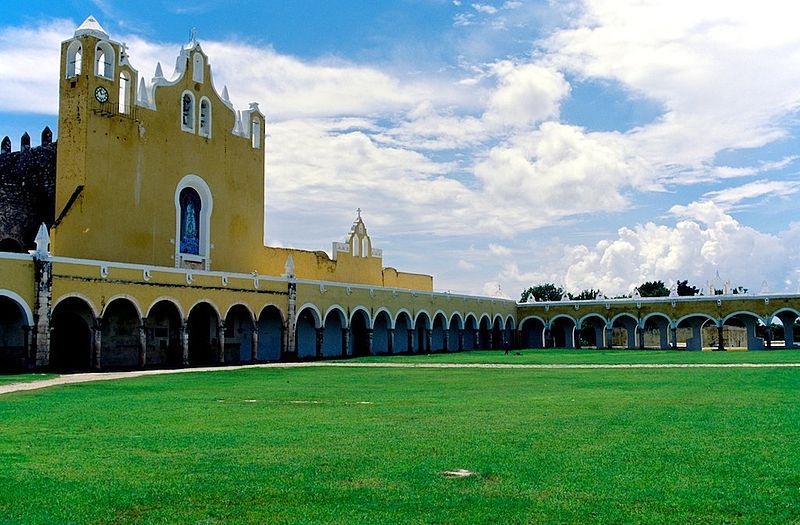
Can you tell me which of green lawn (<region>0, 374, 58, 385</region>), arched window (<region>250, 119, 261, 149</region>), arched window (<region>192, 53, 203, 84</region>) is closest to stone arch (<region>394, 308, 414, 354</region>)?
arched window (<region>250, 119, 261, 149</region>)

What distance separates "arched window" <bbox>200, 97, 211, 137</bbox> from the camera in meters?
35.4

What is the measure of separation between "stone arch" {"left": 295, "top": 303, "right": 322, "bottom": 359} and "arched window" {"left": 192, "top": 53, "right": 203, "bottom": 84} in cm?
1120

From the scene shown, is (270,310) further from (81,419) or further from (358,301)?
(81,419)

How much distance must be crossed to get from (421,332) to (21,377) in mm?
29342

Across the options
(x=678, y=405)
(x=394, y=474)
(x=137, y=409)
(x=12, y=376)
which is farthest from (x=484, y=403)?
(x=12, y=376)

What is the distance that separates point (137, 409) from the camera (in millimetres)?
12625

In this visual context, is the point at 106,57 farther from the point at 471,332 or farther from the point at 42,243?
the point at 471,332

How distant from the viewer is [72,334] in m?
28.5

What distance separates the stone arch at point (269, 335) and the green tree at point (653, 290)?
5815 centimetres

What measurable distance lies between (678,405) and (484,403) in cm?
288

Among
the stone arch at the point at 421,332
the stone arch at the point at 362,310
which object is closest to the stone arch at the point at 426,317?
the stone arch at the point at 421,332

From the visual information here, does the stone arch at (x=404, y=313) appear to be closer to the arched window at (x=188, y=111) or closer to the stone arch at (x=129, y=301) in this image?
the arched window at (x=188, y=111)

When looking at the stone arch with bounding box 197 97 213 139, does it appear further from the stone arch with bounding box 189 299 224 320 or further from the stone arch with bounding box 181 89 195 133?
the stone arch with bounding box 189 299 224 320

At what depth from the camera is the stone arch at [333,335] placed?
40.2 metres
